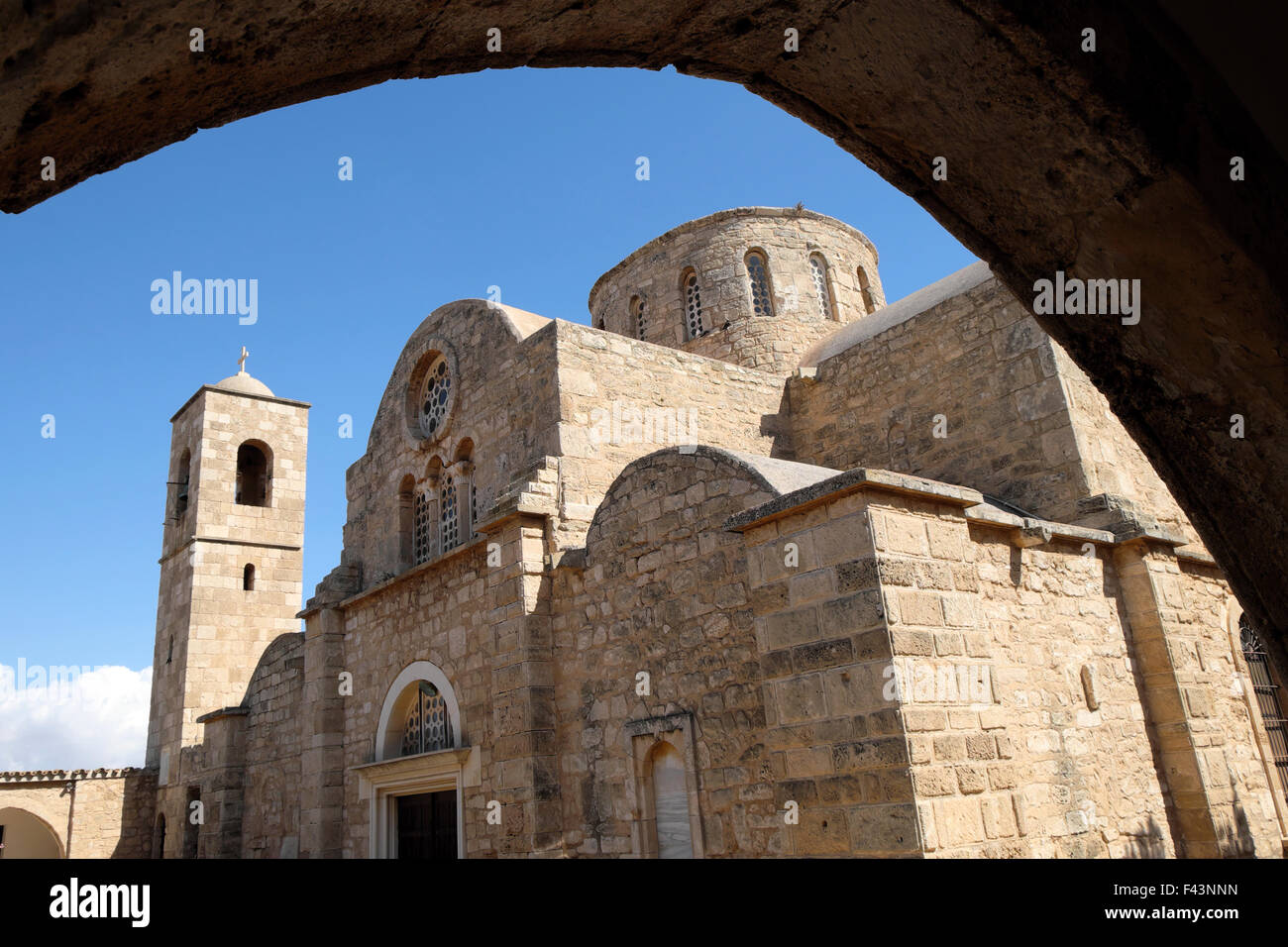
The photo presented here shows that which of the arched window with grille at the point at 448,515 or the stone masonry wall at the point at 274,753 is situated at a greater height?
the arched window with grille at the point at 448,515

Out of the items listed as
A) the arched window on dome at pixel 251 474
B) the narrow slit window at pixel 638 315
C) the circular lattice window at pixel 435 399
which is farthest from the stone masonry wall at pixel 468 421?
the arched window on dome at pixel 251 474

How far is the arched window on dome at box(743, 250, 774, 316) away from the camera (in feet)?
47.2

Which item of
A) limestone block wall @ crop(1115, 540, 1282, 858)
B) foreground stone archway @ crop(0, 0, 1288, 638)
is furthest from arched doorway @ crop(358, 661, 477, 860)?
foreground stone archway @ crop(0, 0, 1288, 638)

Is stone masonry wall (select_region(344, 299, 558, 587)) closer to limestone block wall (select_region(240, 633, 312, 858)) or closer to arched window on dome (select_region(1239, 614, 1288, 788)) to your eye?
limestone block wall (select_region(240, 633, 312, 858))

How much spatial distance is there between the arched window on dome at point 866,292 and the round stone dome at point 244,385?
14.2 metres

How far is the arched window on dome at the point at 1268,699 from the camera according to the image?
27.4ft

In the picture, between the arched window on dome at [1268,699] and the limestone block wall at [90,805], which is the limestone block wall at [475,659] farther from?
the limestone block wall at [90,805]

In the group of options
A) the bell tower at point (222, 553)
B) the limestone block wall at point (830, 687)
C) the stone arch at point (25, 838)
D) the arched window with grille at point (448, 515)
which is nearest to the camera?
the limestone block wall at point (830, 687)

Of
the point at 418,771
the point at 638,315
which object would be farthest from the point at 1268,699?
the point at 638,315

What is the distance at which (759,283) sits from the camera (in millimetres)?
14594

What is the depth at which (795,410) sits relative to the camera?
11.5 m

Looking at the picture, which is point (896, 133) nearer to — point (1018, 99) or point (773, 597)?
point (1018, 99)

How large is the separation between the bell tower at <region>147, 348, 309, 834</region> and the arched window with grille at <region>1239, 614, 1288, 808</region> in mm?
16673
